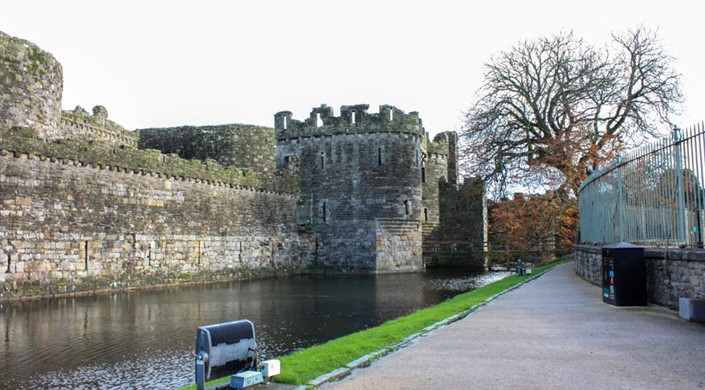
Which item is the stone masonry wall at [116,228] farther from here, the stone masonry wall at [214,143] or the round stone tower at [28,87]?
the stone masonry wall at [214,143]

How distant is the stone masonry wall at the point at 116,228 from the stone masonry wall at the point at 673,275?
15060 millimetres

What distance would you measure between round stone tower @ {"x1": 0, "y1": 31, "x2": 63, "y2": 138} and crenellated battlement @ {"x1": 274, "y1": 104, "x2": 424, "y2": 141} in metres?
12.8

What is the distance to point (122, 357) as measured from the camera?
906 centimetres

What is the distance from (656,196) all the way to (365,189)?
2001 cm

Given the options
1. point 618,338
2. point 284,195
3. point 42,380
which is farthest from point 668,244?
point 284,195

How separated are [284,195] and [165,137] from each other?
31.4 ft

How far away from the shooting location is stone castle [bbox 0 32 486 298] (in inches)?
710

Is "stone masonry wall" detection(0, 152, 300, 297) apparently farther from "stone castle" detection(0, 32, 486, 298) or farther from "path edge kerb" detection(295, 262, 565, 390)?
"path edge kerb" detection(295, 262, 565, 390)

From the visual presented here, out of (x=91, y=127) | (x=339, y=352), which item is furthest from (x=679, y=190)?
(x=91, y=127)

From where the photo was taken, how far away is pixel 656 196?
10961 millimetres

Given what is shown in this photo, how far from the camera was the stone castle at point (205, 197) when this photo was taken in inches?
710

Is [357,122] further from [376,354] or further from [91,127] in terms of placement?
[376,354]

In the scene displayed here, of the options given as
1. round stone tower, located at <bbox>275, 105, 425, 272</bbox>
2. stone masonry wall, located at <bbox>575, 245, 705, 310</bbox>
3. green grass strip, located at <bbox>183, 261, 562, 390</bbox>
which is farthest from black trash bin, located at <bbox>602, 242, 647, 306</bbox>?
round stone tower, located at <bbox>275, 105, 425, 272</bbox>

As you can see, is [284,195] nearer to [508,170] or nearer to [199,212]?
[199,212]
